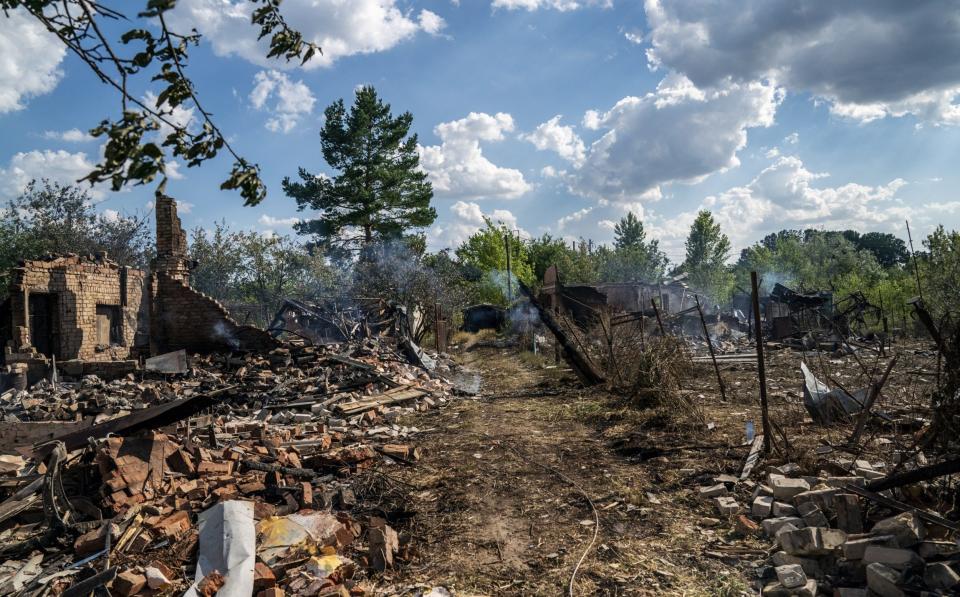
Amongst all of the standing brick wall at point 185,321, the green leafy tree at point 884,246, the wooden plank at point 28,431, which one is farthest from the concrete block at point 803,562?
the green leafy tree at point 884,246

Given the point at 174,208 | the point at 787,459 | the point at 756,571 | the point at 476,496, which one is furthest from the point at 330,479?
the point at 174,208

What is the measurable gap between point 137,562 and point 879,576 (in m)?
4.76

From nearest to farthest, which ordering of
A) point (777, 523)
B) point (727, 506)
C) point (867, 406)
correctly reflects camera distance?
point (777, 523)
point (727, 506)
point (867, 406)

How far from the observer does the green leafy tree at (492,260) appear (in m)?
38.8

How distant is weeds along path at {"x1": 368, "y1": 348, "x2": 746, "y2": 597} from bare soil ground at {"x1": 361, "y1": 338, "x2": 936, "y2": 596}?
15 mm

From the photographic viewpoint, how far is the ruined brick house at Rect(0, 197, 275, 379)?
40.3 ft

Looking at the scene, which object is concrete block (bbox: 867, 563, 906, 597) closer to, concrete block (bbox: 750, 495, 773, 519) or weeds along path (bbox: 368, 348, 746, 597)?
weeds along path (bbox: 368, 348, 746, 597)

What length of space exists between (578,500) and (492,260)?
35.3 meters

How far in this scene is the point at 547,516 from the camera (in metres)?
4.94

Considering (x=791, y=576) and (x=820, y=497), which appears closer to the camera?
(x=791, y=576)

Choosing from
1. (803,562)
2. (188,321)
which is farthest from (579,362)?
(188,321)

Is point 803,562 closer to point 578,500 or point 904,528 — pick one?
point 904,528

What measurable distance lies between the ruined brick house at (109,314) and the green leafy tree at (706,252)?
49.6 m

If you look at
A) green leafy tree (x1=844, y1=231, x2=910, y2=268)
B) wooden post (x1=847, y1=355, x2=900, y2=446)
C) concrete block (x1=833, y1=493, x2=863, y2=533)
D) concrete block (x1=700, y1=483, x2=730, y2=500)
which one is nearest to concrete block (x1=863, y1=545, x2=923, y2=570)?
concrete block (x1=833, y1=493, x2=863, y2=533)
